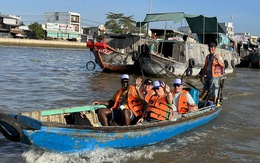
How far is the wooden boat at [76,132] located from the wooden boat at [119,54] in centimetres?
1315

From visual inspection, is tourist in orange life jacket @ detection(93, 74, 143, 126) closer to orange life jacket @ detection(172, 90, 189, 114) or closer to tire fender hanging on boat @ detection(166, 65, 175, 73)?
orange life jacket @ detection(172, 90, 189, 114)

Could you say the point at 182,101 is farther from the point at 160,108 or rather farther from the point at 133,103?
the point at 133,103

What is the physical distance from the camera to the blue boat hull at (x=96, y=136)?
215 inches

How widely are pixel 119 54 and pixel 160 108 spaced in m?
14.2

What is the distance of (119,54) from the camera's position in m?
21.0

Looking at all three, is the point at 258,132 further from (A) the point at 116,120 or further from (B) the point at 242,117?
(A) the point at 116,120

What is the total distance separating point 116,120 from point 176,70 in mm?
12439

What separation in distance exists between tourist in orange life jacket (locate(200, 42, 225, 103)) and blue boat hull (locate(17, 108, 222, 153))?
2.84m

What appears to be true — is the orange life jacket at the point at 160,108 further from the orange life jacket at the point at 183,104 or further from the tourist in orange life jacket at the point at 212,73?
the tourist in orange life jacket at the point at 212,73

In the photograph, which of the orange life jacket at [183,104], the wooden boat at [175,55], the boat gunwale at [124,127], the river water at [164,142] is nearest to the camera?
the boat gunwale at [124,127]

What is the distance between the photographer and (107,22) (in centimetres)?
7294

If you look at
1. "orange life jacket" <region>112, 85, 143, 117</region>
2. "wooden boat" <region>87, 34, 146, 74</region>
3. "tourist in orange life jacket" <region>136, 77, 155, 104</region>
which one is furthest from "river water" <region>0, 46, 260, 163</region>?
"wooden boat" <region>87, 34, 146, 74</region>

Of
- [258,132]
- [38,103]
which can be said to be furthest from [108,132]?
[38,103]

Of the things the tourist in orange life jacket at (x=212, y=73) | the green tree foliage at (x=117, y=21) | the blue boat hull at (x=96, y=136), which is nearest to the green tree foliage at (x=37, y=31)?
the green tree foliage at (x=117, y=21)
